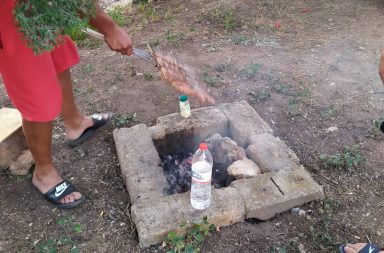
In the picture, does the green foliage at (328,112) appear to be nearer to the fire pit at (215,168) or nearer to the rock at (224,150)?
the fire pit at (215,168)

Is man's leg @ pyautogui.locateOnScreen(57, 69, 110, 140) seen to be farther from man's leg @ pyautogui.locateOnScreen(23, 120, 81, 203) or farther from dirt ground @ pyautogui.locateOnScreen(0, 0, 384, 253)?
man's leg @ pyautogui.locateOnScreen(23, 120, 81, 203)

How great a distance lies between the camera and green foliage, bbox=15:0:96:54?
202 cm

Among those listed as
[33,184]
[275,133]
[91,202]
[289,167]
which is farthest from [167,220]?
[275,133]

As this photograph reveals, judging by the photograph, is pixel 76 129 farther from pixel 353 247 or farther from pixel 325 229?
pixel 353 247

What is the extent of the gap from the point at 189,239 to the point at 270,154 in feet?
3.15

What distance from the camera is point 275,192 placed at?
2.71 m

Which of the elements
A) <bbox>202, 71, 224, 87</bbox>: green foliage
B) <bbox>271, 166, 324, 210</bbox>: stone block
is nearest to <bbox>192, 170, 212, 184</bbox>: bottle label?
<bbox>271, 166, 324, 210</bbox>: stone block

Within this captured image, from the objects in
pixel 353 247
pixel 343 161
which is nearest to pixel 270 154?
pixel 343 161

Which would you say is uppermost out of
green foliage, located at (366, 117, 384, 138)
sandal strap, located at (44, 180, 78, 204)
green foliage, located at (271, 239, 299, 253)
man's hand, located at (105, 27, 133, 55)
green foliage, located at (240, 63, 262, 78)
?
man's hand, located at (105, 27, 133, 55)

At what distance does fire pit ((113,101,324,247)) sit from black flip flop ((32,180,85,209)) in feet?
1.32

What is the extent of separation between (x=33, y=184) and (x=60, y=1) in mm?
1567

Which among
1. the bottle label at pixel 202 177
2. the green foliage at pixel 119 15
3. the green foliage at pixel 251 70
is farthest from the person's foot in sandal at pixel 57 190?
the green foliage at pixel 119 15

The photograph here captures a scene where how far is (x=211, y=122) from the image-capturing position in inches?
133

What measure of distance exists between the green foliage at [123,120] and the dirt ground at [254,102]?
0.05 feet
